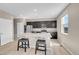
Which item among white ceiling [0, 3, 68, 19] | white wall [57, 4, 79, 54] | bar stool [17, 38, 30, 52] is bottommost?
bar stool [17, 38, 30, 52]

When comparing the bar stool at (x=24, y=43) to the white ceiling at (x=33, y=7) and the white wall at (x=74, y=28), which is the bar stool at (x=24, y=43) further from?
the white wall at (x=74, y=28)

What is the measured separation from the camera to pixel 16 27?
8555mm

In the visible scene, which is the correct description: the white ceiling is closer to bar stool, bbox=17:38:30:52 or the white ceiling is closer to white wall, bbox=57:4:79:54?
white wall, bbox=57:4:79:54

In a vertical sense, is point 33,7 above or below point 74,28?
above

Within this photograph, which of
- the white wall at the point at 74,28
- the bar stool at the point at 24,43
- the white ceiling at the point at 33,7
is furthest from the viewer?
the bar stool at the point at 24,43

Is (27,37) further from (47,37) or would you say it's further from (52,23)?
(52,23)

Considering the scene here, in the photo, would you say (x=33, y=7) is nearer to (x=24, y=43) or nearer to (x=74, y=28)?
(x=24, y=43)

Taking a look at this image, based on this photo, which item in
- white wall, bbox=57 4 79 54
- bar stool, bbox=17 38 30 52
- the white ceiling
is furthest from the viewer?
bar stool, bbox=17 38 30 52

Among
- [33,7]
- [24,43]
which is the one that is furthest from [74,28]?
[24,43]

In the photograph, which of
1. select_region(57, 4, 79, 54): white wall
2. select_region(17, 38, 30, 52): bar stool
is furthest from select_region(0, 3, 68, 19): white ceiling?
select_region(17, 38, 30, 52): bar stool

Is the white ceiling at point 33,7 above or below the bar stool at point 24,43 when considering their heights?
above

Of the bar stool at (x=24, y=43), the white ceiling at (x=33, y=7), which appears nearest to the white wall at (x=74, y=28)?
the white ceiling at (x=33, y=7)

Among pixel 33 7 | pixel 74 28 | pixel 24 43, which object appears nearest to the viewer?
pixel 74 28
